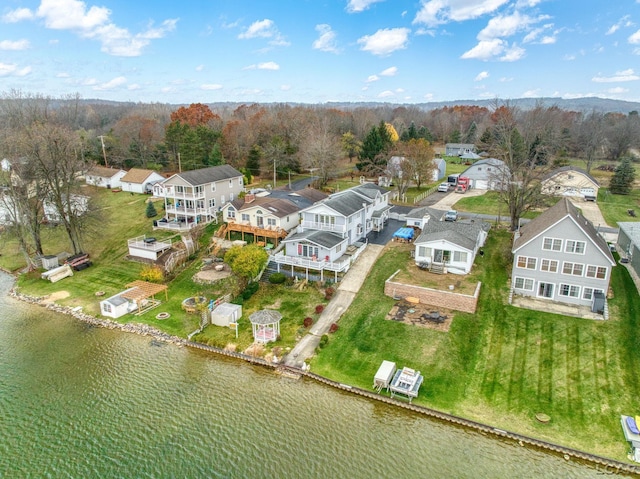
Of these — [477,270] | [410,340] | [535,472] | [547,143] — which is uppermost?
[547,143]

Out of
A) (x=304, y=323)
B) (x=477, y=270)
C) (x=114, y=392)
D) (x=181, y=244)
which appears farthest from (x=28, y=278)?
(x=477, y=270)

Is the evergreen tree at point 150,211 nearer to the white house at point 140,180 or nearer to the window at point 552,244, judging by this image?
the white house at point 140,180

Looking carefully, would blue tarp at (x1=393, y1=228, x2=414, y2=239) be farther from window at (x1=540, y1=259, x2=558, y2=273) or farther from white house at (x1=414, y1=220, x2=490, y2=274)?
window at (x1=540, y1=259, x2=558, y2=273)

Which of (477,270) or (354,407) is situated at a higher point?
(477,270)

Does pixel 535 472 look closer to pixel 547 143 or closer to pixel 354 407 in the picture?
pixel 354 407

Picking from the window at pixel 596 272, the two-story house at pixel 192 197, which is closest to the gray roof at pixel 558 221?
the window at pixel 596 272

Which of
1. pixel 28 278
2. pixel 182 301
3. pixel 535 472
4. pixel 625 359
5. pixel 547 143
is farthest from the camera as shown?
pixel 547 143

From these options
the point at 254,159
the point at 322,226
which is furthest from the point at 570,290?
the point at 254,159

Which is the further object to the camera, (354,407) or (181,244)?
(181,244)
